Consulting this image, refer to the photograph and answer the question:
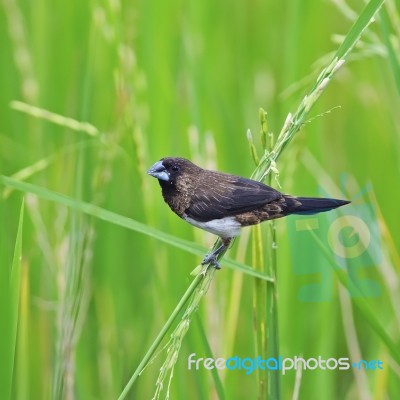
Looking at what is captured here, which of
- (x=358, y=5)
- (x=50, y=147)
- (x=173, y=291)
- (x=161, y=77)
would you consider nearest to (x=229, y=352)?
(x=173, y=291)

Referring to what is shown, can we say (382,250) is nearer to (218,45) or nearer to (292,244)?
(292,244)

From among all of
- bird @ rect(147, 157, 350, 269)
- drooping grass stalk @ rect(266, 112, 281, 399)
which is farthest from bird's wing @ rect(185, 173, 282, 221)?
drooping grass stalk @ rect(266, 112, 281, 399)

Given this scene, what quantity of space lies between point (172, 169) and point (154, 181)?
0.90 m

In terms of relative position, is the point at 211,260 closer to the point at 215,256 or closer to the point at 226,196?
the point at 215,256

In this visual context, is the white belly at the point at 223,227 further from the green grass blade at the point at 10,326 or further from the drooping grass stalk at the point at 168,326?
the green grass blade at the point at 10,326

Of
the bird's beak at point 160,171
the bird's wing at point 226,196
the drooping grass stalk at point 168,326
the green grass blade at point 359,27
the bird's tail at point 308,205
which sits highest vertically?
the green grass blade at point 359,27

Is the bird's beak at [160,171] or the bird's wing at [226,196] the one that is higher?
the bird's beak at [160,171]

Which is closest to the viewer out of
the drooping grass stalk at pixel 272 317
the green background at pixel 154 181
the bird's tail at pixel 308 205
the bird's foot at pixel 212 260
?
the bird's tail at pixel 308 205

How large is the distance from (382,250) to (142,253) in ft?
2.89

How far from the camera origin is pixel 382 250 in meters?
2.34

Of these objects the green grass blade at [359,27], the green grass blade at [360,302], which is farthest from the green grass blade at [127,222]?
the green grass blade at [359,27]

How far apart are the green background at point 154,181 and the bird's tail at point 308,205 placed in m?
0.51

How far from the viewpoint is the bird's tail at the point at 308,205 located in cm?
127

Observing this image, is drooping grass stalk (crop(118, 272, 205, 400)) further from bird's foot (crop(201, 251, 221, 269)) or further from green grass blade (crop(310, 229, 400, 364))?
green grass blade (crop(310, 229, 400, 364))
